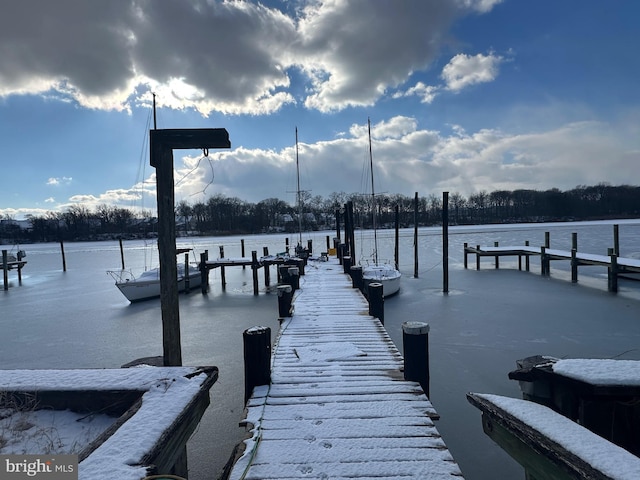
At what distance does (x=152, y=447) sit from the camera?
205 centimetres

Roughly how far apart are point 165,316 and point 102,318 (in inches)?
479

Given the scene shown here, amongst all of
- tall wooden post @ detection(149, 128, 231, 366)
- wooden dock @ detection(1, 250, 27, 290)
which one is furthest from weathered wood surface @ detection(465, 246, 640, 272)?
wooden dock @ detection(1, 250, 27, 290)

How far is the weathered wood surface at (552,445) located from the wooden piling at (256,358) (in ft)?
7.56

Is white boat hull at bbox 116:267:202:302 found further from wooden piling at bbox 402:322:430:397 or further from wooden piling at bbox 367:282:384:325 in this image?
wooden piling at bbox 402:322:430:397

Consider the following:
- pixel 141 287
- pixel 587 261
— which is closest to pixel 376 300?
pixel 141 287

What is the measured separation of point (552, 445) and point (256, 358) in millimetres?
2891

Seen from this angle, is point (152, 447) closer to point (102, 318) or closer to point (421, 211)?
point (102, 318)

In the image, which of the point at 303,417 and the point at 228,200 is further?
the point at 228,200

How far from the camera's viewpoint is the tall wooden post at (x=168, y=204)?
12.2ft

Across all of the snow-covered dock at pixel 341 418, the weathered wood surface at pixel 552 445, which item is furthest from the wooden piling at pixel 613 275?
the weathered wood surface at pixel 552 445

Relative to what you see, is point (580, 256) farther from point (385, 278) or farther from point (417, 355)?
point (417, 355)

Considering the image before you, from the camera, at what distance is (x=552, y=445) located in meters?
2.25

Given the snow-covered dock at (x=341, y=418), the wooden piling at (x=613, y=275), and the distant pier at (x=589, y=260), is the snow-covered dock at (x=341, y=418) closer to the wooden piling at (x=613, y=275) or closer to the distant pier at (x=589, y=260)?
the wooden piling at (x=613, y=275)

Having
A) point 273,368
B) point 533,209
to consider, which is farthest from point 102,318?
point 533,209
